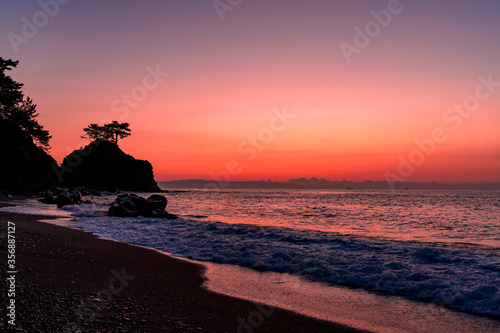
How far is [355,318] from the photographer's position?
6504 millimetres

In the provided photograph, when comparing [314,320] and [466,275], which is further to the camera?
[466,275]

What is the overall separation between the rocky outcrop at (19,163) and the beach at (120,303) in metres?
56.6

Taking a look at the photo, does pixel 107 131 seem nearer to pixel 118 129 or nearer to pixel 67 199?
pixel 118 129

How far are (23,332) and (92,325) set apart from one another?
92 centimetres

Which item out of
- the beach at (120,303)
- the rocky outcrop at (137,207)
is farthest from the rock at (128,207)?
the beach at (120,303)

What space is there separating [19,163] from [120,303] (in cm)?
6478

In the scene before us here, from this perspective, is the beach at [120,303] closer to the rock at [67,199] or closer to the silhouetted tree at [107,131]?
the rock at [67,199]

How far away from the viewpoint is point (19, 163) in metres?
57.1

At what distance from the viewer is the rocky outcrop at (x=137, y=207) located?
1112 inches

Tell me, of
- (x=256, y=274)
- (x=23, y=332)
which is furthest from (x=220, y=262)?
(x=23, y=332)

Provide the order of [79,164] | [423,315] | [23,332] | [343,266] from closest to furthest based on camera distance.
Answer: [23,332]
[423,315]
[343,266]
[79,164]

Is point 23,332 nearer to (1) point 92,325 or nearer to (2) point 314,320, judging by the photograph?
(1) point 92,325

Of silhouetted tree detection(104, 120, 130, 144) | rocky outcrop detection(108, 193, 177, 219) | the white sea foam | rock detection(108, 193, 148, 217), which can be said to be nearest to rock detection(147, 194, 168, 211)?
rocky outcrop detection(108, 193, 177, 219)

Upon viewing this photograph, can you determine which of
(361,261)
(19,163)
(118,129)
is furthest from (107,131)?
(361,261)
